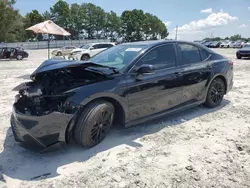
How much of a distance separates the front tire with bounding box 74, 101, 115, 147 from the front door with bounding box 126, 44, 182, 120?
409mm

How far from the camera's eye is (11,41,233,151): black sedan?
3.15 metres

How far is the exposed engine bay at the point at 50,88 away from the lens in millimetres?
3186

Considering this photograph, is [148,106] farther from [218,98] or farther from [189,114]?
[218,98]

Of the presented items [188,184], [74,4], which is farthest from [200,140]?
[74,4]

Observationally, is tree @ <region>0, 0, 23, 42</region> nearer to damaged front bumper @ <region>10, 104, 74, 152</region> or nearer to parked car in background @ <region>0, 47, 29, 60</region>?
parked car in background @ <region>0, 47, 29, 60</region>

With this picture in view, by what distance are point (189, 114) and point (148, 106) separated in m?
1.39

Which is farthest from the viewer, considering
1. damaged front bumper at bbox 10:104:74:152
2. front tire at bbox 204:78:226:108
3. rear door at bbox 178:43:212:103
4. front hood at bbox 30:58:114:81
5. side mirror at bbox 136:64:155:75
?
front tire at bbox 204:78:226:108

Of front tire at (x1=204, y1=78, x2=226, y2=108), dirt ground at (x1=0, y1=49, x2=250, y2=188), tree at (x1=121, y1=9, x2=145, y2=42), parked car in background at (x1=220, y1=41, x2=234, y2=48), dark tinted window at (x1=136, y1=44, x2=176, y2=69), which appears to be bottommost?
dirt ground at (x1=0, y1=49, x2=250, y2=188)

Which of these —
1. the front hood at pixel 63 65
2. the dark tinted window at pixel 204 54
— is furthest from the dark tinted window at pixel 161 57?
the dark tinted window at pixel 204 54

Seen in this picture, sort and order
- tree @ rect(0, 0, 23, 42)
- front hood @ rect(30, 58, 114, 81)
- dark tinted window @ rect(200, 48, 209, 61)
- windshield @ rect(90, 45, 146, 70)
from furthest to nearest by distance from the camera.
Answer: tree @ rect(0, 0, 23, 42) → dark tinted window @ rect(200, 48, 209, 61) → windshield @ rect(90, 45, 146, 70) → front hood @ rect(30, 58, 114, 81)

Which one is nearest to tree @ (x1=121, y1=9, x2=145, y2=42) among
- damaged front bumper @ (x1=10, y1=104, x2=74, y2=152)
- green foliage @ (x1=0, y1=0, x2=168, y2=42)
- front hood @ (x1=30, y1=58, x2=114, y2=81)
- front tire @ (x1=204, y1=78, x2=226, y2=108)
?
green foliage @ (x1=0, y1=0, x2=168, y2=42)

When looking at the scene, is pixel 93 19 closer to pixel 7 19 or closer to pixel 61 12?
pixel 61 12

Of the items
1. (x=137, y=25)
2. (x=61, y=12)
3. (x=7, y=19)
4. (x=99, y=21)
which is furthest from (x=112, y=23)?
(x=7, y=19)

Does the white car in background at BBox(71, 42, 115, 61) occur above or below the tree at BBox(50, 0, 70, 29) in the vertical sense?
below
